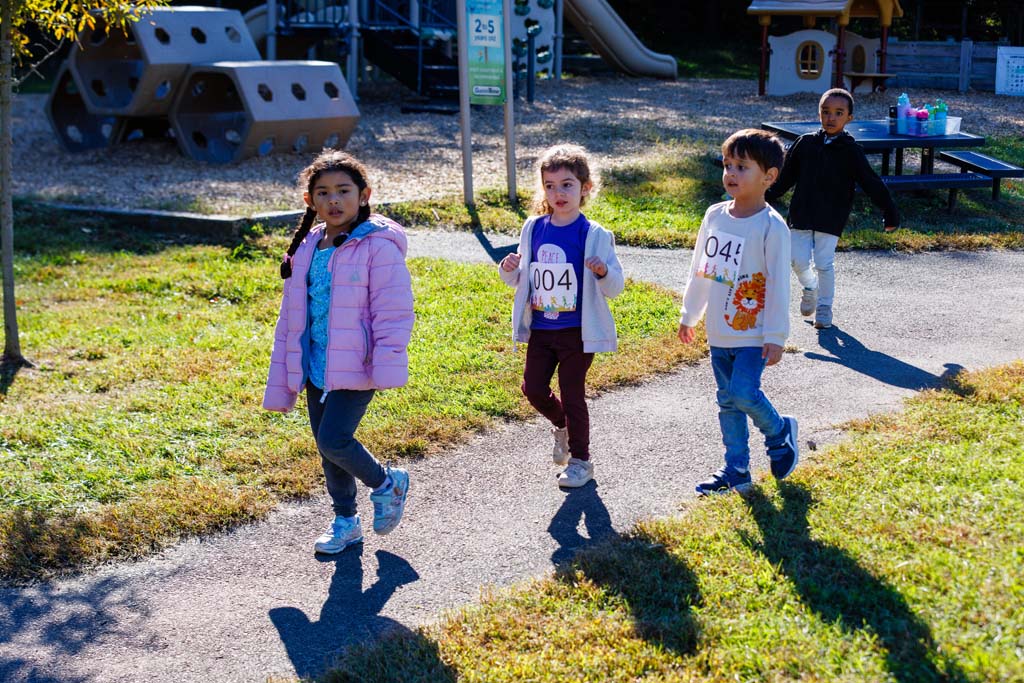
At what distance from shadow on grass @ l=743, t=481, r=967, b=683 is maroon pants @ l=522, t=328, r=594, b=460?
779 mm

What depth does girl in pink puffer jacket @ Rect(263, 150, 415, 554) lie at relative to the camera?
4137mm

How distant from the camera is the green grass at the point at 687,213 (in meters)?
9.54

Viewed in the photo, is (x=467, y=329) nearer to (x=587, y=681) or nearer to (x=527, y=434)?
(x=527, y=434)

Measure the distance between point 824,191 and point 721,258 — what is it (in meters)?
2.78

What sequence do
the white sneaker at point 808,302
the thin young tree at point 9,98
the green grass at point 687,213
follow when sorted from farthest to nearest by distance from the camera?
the green grass at point 687,213, the white sneaker at point 808,302, the thin young tree at point 9,98

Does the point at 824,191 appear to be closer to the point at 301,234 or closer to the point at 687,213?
the point at 687,213

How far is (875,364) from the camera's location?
648cm

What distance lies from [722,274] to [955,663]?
185cm

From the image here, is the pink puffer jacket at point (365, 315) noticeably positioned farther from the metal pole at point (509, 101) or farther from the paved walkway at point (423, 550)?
the metal pole at point (509, 101)

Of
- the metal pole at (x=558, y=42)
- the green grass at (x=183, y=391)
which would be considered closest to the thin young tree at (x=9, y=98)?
the green grass at (x=183, y=391)

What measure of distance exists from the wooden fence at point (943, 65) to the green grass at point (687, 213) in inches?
344

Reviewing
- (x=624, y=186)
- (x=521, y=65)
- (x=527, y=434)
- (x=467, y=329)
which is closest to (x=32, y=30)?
(x=521, y=65)

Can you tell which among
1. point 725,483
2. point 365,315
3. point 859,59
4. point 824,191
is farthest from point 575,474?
point 859,59

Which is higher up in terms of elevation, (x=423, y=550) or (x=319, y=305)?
(x=319, y=305)
